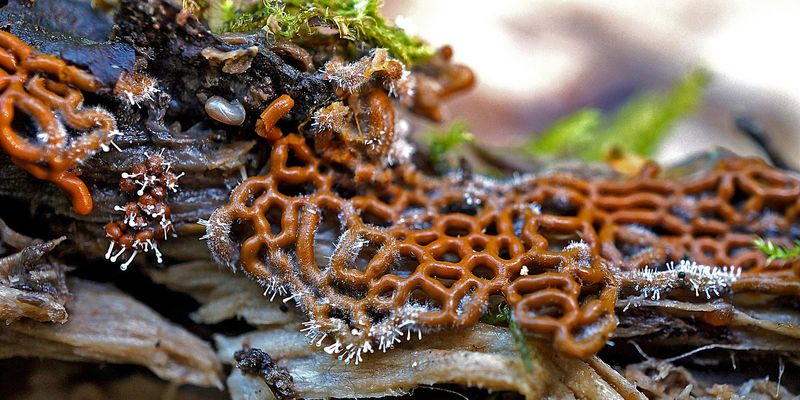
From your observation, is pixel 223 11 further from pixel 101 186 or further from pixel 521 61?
pixel 521 61

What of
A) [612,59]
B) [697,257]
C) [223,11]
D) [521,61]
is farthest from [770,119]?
[223,11]

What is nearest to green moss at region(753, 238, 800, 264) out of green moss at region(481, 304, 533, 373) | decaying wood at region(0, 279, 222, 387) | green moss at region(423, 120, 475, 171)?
green moss at region(481, 304, 533, 373)

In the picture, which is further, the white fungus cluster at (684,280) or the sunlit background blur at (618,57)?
the sunlit background blur at (618,57)

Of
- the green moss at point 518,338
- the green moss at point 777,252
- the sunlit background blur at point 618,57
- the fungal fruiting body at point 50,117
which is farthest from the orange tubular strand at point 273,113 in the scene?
the sunlit background blur at point 618,57

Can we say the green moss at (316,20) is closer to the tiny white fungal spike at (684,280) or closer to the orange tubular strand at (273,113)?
the orange tubular strand at (273,113)

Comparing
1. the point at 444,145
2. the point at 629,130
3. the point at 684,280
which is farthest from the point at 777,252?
the point at 629,130

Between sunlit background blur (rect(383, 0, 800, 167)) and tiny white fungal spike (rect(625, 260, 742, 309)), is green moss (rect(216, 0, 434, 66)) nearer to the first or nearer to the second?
tiny white fungal spike (rect(625, 260, 742, 309))
